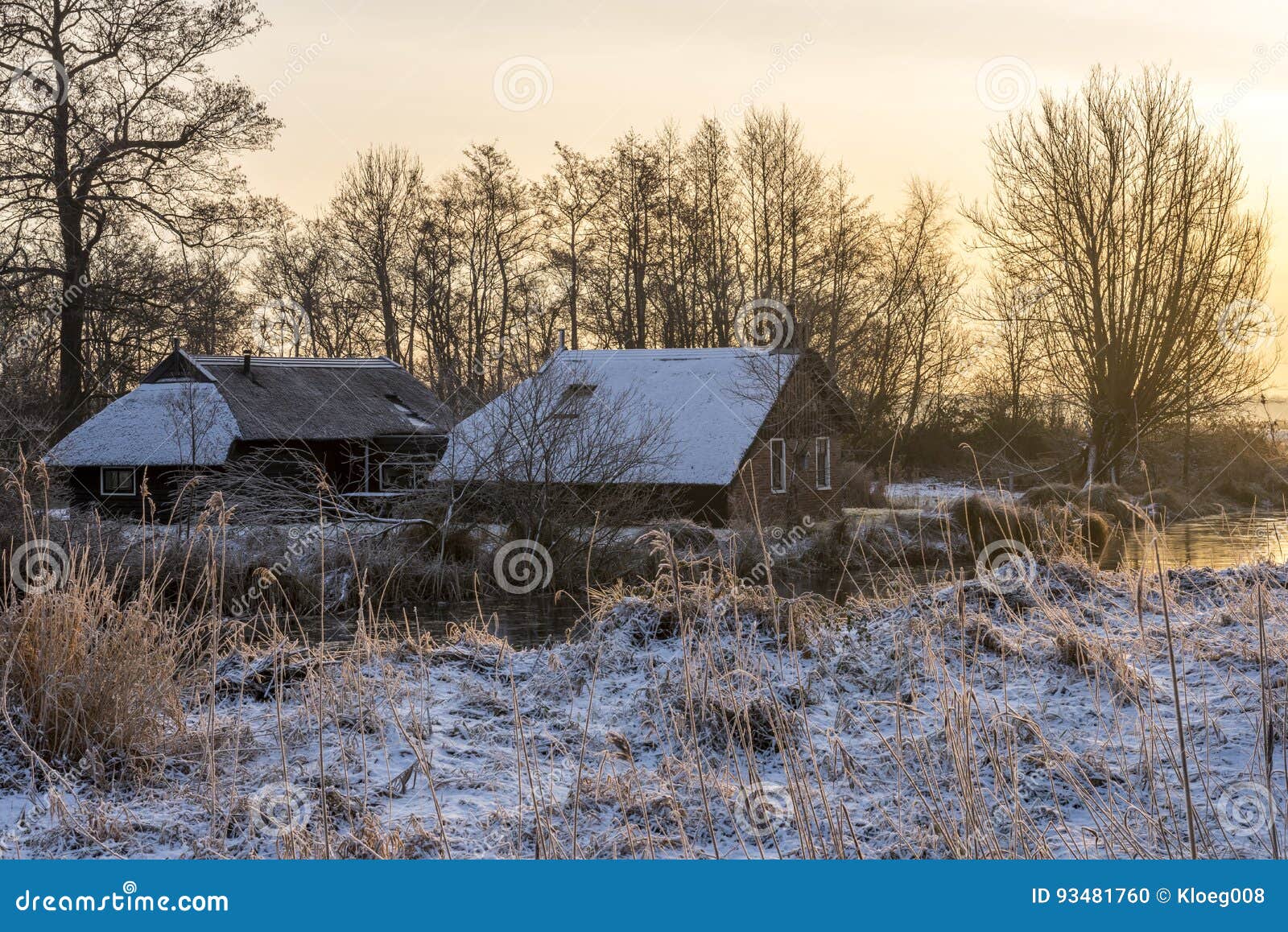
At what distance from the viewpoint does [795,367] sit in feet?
82.7

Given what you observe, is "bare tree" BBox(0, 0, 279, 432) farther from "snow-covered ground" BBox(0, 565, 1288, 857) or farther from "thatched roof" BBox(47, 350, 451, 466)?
"snow-covered ground" BBox(0, 565, 1288, 857)

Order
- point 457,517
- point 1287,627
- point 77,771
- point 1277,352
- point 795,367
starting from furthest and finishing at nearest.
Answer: point 795,367 → point 1277,352 → point 457,517 → point 1287,627 → point 77,771

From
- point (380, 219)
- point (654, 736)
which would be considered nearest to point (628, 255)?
point (380, 219)

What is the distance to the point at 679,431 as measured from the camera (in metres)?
24.4

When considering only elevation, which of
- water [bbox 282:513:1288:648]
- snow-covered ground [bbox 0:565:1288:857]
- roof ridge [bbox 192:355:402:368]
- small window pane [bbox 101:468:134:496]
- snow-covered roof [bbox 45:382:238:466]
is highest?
roof ridge [bbox 192:355:402:368]

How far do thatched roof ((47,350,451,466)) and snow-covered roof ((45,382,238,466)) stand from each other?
2cm

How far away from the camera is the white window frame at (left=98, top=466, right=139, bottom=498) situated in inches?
971

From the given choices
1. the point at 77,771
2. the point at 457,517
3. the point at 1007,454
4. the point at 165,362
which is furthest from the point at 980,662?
the point at 1007,454

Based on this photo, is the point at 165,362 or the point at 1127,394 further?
the point at 165,362

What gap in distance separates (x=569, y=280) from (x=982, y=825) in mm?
30011

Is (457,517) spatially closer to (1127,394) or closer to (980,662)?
(980,662)

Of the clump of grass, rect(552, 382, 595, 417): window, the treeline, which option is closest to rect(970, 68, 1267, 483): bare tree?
the treeline

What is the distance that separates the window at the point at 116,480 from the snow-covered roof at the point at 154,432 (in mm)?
748

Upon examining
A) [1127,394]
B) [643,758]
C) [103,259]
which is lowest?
[643,758]
